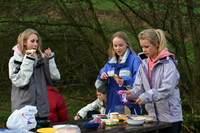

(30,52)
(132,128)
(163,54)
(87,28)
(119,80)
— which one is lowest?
(132,128)

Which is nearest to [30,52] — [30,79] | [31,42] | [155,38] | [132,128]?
[31,42]

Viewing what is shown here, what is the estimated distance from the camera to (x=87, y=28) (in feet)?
23.1

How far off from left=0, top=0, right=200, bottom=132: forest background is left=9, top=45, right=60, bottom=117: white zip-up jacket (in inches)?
84.9

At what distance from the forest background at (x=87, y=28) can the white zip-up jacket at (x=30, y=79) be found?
2.16 m

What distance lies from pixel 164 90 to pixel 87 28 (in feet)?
13.7

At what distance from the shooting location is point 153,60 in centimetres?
335

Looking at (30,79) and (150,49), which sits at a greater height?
(150,49)

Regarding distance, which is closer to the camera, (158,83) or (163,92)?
(163,92)

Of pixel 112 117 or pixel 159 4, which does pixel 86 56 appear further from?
pixel 112 117

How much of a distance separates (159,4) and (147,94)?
3.11 m

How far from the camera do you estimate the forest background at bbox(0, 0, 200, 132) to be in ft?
19.9

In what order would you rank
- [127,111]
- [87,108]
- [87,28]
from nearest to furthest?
[127,111] → [87,108] → [87,28]

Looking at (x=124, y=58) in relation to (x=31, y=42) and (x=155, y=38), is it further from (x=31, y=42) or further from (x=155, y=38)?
(x=31, y=42)

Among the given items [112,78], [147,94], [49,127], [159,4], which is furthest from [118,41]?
[159,4]
